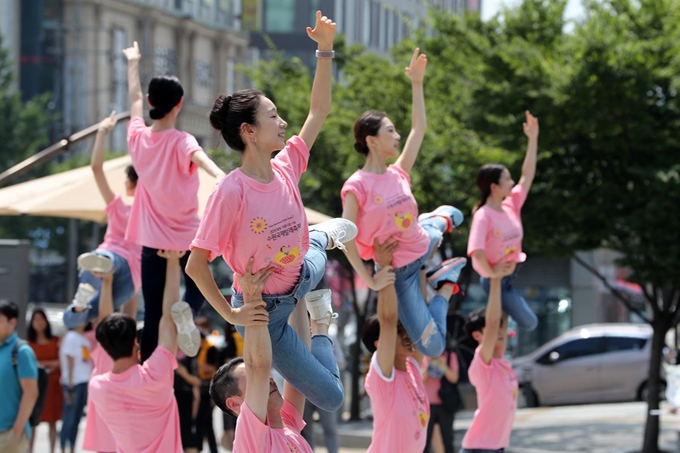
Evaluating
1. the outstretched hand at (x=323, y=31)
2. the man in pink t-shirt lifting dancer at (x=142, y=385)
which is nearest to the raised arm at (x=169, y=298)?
the man in pink t-shirt lifting dancer at (x=142, y=385)

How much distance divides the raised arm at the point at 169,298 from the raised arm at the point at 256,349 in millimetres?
2049

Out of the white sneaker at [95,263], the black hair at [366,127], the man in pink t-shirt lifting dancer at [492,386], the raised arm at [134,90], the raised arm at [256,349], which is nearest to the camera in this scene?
the raised arm at [256,349]

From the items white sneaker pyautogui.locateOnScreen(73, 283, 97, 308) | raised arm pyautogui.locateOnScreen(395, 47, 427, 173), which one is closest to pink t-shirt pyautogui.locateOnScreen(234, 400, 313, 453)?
raised arm pyautogui.locateOnScreen(395, 47, 427, 173)

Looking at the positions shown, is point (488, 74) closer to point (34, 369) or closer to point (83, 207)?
point (83, 207)

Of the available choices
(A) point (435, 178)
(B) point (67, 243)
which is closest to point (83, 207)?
(A) point (435, 178)

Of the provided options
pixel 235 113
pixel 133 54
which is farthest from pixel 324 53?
pixel 133 54

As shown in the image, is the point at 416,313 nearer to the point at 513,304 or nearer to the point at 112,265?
the point at 513,304

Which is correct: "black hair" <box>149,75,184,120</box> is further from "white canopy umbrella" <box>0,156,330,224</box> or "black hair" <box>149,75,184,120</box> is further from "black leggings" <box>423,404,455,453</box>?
"black leggings" <box>423,404,455,453</box>

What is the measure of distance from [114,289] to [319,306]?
10.1ft

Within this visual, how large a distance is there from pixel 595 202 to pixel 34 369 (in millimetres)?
7409

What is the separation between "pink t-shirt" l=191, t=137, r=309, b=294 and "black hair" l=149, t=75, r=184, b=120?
2.13 m

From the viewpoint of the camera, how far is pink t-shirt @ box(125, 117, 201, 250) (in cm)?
765

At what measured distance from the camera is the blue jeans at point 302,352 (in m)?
5.79

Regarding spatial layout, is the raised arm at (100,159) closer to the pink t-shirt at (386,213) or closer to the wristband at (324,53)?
the pink t-shirt at (386,213)
